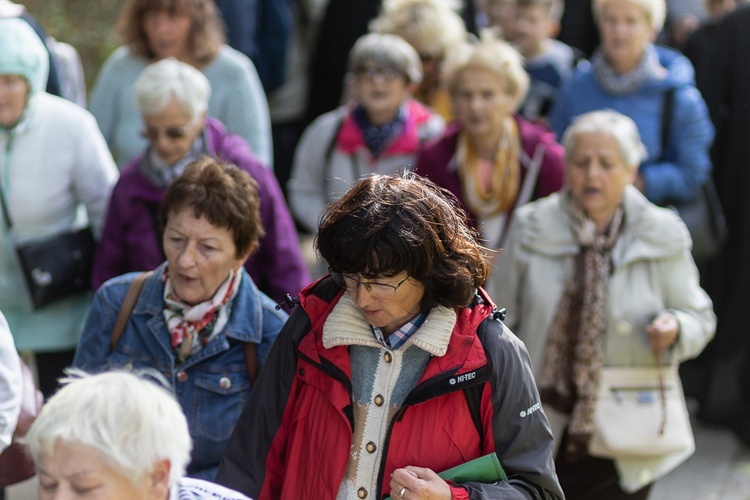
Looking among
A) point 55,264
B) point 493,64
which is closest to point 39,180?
point 55,264

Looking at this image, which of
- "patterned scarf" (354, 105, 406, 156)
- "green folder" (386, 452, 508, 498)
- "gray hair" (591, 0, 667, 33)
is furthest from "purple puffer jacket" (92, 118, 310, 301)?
"gray hair" (591, 0, 667, 33)

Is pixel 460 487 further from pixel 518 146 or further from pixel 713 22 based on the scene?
pixel 713 22

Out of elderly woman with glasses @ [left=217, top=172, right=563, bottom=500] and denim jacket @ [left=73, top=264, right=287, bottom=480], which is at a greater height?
elderly woman with glasses @ [left=217, top=172, right=563, bottom=500]

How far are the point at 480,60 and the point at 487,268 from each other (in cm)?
266

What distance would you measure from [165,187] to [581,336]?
5.82 feet

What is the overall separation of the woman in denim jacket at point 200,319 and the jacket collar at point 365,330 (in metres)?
0.69

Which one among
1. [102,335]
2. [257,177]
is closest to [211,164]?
[102,335]

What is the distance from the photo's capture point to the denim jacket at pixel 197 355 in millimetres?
3895

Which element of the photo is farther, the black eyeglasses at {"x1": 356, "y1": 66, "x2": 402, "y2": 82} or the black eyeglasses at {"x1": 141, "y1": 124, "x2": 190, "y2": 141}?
the black eyeglasses at {"x1": 356, "y1": 66, "x2": 402, "y2": 82}

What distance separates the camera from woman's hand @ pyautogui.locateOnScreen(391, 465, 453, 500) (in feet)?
10.0

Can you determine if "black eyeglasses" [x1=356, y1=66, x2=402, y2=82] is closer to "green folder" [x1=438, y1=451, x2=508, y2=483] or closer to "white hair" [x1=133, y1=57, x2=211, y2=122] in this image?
"white hair" [x1=133, y1=57, x2=211, y2=122]

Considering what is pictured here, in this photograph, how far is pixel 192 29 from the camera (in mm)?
6141

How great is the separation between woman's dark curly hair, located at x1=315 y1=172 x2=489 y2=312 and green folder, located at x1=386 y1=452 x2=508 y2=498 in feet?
1.37

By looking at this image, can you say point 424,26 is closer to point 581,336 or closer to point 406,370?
point 581,336
